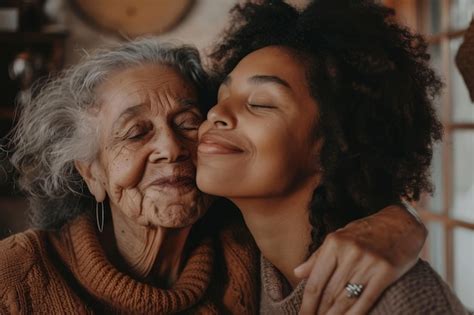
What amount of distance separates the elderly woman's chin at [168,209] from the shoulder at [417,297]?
48 centimetres

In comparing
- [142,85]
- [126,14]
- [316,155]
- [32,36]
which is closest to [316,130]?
[316,155]

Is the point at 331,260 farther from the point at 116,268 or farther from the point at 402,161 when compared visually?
the point at 116,268

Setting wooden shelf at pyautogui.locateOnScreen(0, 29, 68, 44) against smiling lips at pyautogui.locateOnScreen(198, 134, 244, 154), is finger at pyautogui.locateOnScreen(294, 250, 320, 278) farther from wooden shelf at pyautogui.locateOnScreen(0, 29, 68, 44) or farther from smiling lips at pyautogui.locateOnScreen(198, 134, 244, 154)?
wooden shelf at pyautogui.locateOnScreen(0, 29, 68, 44)

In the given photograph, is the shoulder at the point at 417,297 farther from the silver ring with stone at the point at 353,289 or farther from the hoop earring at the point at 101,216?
the hoop earring at the point at 101,216

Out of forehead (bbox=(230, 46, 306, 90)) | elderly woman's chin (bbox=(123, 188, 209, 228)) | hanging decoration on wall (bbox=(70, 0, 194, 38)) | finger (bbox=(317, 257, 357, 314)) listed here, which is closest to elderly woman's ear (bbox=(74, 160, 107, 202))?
elderly woman's chin (bbox=(123, 188, 209, 228))

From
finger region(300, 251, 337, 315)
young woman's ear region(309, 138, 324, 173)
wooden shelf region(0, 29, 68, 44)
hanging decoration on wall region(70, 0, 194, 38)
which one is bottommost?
wooden shelf region(0, 29, 68, 44)

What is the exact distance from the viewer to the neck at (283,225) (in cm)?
138

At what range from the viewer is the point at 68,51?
13.7 ft

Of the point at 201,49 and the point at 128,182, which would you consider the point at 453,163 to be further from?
the point at 128,182

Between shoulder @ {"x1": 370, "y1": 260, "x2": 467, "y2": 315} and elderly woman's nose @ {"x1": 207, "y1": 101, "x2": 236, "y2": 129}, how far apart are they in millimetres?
477

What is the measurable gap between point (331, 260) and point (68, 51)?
11.2ft

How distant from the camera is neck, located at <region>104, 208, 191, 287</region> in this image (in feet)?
4.89

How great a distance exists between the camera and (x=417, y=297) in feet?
3.80

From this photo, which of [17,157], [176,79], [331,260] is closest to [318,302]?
[331,260]
